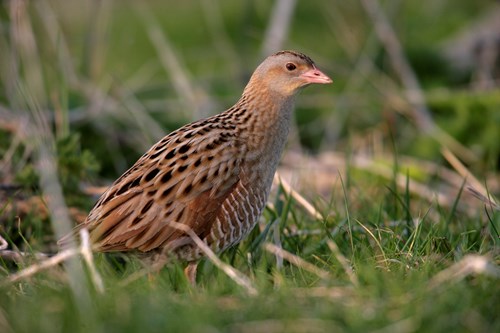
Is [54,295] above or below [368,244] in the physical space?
above

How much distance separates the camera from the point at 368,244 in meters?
4.54

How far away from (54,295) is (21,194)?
2.25 m

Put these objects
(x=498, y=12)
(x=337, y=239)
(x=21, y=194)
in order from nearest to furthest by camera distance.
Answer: (x=337, y=239), (x=21, y=194), (x=498, y=12)

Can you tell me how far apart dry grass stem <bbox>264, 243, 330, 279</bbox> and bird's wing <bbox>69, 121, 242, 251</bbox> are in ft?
1.14

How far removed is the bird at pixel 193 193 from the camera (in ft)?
14.4

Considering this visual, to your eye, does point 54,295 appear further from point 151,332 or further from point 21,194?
point 21,194

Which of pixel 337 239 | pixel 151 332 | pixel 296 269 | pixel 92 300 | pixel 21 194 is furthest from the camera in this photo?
pixel 21 194

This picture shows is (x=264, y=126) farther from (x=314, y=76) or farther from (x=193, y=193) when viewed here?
(x=193, y=193)

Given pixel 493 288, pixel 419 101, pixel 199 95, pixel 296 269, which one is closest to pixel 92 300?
pixel 296 269

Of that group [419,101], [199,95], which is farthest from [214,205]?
[419,101]

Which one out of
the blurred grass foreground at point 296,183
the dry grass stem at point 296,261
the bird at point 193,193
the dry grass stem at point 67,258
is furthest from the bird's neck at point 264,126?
the dry grass stem at point 67,258

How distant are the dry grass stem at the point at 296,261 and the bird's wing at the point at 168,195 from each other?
348 millimetres

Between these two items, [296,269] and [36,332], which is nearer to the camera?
[36,332]

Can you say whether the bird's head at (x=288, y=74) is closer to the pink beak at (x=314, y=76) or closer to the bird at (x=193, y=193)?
the pink beak at (x=314, y=76)
